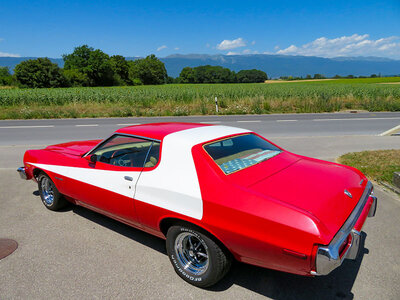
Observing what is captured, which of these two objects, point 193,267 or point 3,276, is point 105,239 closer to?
point 3,276

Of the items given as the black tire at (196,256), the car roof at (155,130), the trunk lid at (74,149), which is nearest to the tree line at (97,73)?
the trunk lid at (74,149)

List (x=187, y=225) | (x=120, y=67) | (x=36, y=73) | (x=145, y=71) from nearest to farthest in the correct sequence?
1. (x=187, y=225)
2. (x=36, y=73)
3. (x=120, y=67)
4. (x=145, y=71)

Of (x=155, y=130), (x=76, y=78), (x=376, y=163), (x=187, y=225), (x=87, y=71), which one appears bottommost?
(x=376, y=163)

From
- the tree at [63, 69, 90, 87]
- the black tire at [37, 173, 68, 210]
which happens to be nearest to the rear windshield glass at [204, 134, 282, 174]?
the black tire at [37, 173, 68, 210]

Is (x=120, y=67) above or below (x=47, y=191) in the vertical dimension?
above

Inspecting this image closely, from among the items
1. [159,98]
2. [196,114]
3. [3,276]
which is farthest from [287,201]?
[159,98]

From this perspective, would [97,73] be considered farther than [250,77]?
No

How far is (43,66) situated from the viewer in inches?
2403

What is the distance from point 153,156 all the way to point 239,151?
3.07ft

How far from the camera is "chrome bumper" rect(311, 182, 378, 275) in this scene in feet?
6.07

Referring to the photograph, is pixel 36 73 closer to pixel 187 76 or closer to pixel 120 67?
pixel 120 67

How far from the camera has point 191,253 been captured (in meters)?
2.65

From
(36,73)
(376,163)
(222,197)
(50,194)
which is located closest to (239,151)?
(222,197)

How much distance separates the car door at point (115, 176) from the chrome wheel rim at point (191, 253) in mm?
600
